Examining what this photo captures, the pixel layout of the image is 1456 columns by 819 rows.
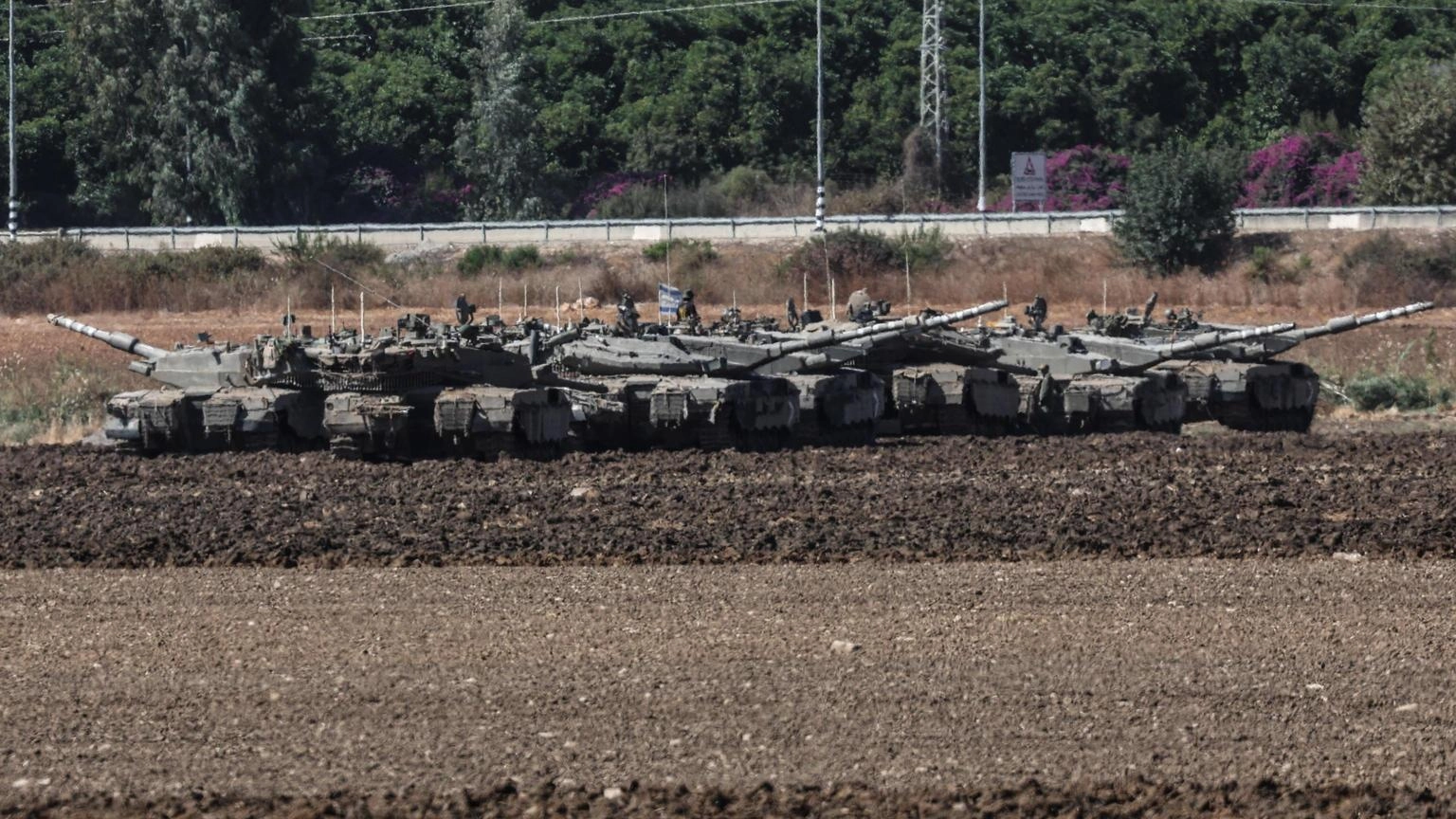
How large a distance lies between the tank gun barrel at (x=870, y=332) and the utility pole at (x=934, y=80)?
83.6 feet

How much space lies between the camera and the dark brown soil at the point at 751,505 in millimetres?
18328

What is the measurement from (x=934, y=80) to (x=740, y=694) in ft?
171

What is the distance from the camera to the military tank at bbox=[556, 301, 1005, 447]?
1086 inches

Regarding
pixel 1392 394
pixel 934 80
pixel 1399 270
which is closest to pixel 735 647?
pixel 1392 394

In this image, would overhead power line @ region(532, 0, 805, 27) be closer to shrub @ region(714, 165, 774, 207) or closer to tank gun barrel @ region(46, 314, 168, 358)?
shrub @ region(714, 165, 774, 207)

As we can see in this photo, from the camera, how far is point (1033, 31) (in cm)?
7119

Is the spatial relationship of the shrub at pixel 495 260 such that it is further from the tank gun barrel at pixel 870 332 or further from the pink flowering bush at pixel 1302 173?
the tank gun barrel at pixel 870 332

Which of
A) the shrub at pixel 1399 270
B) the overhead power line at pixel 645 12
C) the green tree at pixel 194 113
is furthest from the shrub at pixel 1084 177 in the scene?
the green tree at pixel 194 113

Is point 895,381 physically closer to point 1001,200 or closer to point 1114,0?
point 1001,200

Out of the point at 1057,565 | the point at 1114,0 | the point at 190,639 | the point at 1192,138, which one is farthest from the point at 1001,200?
the point at 190,639

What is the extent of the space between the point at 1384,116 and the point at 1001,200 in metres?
10.6

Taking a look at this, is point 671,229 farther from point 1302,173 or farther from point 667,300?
point 667,300

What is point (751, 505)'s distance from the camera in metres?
21.2

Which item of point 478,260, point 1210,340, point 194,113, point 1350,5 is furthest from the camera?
point 1350,5
